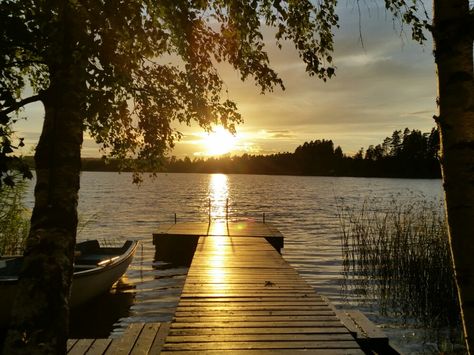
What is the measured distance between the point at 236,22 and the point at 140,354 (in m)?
4.92

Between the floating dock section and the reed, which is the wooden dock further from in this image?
the floating dock section

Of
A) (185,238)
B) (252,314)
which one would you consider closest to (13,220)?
(185,238)

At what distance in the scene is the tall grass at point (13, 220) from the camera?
1385 centimetres

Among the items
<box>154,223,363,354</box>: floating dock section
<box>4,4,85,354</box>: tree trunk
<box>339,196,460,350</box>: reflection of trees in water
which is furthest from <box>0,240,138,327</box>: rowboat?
<box>339,196,460,350</box>: reflection of trees in water

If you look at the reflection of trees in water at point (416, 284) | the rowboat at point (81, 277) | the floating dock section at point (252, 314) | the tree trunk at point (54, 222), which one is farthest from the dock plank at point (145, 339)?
the reflection of trees in water at point (416, 284)

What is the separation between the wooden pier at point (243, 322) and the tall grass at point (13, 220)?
271 inches

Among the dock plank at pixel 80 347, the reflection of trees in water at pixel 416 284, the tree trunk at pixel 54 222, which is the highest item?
the tree trunk at pixel 54 222

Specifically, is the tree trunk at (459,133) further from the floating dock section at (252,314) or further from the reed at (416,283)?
the reed at (416,283)

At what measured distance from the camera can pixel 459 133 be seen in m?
2.74

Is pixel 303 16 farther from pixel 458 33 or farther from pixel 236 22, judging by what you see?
pixel 458 33

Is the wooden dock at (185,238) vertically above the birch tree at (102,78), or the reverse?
the birch tree at (102,78)

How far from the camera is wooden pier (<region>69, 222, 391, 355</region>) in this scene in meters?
5.63

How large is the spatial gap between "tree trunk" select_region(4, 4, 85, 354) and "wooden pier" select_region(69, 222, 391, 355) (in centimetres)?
217

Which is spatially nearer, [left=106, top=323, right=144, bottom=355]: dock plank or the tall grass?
[left=106, top=323, right=144, bottom=355]: dock plank
